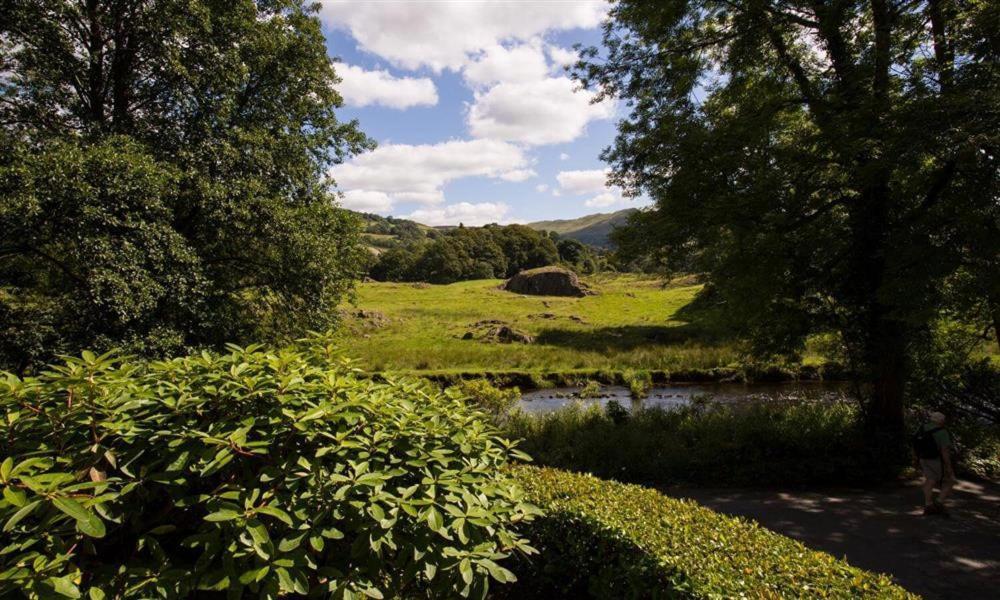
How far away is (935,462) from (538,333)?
29.4m

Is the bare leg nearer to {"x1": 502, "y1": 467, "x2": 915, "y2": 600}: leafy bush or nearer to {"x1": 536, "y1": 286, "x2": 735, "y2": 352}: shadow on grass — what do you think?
{"x1": 502, "y1": 467, "x2": 915, "y2": 600}: leafy bush

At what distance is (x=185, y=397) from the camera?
2895 millimetres

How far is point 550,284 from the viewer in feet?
213

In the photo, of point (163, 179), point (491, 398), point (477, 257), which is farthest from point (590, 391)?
point (477, 257)

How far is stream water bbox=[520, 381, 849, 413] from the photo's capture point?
21.3 metres

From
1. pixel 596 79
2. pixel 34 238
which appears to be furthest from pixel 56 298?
pixel 596 79

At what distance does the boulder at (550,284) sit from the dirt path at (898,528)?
53.8 metres

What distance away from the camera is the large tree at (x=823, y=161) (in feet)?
26.0

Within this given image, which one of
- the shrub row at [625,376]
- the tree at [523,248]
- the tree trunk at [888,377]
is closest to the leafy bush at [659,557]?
the tree trunk at [888,377]

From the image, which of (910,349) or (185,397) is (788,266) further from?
(185,397)

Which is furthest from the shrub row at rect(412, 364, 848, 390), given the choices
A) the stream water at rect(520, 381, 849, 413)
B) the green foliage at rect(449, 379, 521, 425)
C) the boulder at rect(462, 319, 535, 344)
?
the green foliage at rect(449, 379, 521, 425)

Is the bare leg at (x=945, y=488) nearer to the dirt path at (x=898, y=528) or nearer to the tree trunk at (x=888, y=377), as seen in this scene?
the dirt path at (x=898, y=528)

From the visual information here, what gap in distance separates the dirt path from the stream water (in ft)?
36.7

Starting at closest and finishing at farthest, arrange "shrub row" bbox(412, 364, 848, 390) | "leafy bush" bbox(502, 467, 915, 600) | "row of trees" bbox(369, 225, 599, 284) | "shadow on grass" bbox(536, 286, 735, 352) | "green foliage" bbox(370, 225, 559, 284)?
"leafy bush" bbox(502, 467, 915, 600) → "shrub row" bbox(412, 364, 848, 390) → "shadow on grass" bbox(536, 286, 735, 352) → "green foliage" bbox(370, 225, 559, 284) → "row of trees" bbox(369, 225, 599, 284)
